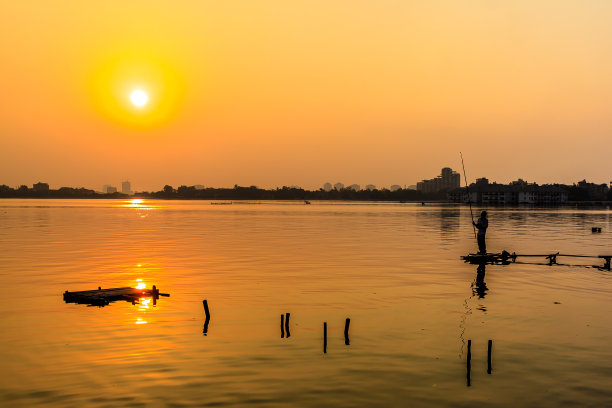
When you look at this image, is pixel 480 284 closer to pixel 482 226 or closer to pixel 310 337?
pixel 482 226

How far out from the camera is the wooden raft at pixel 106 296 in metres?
29.7

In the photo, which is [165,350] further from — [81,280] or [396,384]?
[81,280]

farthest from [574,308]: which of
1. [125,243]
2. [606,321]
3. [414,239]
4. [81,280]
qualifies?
[125,243]

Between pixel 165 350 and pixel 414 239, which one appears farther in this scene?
pixel 414 239

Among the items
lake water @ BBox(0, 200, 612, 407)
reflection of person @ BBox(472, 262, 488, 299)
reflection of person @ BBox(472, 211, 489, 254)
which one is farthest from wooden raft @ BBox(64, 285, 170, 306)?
reflection of person @ BBox(472, 211, 489, 254)

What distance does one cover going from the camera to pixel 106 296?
97.7 feet

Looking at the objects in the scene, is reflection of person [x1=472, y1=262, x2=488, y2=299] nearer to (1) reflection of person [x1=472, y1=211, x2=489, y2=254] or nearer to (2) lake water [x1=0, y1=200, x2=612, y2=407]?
(2) lake water [x1=0, y1=200, x2=612, y2=407]

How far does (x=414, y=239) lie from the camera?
3027 inches

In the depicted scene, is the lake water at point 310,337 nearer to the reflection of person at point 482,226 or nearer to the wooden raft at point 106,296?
the wooden raft at point 106,296

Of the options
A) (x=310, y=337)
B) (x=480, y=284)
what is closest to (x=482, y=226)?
(x=480, y=284)

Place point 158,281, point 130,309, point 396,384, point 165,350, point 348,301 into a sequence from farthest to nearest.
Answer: point 158,281 → point 348,301 → point 130,309 → point 165,350 → point 396,384

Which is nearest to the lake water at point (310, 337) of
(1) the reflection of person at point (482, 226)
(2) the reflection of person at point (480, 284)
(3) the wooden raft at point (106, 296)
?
(2) the reflection of person at point (480, 284)

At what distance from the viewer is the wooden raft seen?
29656 millimetres

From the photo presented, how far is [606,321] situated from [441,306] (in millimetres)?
7212
